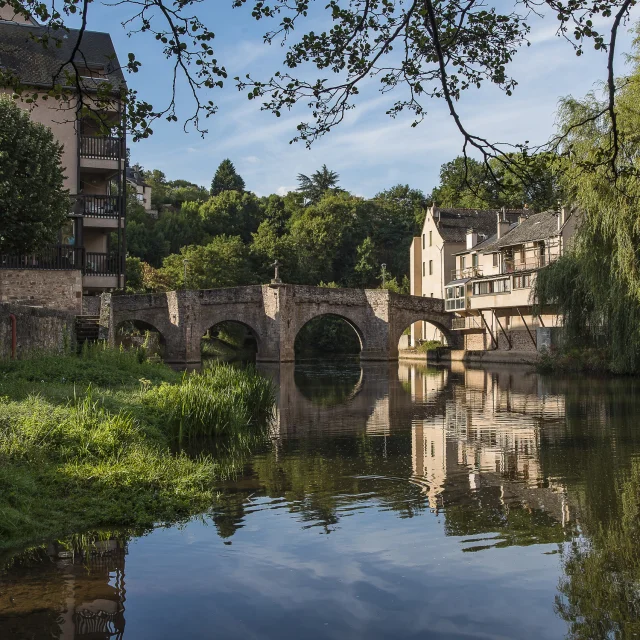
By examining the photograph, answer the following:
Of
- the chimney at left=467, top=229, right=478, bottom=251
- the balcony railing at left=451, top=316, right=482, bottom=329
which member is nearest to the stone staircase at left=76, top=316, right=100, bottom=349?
the balcony railing at left=451, top=316, right=482, bottom=329

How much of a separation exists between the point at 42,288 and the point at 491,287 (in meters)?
26.3

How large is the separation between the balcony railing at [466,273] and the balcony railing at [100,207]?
2442cm

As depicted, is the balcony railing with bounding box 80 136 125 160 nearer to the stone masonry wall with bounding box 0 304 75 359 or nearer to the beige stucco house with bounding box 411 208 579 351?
the stone masonry wall with bounding box 0 304 75 359

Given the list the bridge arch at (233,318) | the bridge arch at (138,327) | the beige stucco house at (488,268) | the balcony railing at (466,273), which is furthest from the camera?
the balcony railing at (466,273)

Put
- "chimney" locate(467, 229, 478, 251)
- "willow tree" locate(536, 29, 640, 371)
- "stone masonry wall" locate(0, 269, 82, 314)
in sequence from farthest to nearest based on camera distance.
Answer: "chimney" locate(467, 229, 478, 251) < "stone masonry wall" locate(0, 269, 82, 314) < "willow tree" locate(536, 29, 640, 371)

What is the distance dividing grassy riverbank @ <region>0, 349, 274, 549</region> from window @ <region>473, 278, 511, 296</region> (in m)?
29.2

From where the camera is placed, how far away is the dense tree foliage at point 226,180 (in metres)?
93.9

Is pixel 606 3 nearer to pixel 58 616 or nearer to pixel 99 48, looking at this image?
pixel 58 616

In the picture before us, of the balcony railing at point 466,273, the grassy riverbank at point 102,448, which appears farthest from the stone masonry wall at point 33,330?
the balcony railing at point 466,273

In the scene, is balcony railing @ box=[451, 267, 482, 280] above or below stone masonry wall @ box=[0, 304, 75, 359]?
above

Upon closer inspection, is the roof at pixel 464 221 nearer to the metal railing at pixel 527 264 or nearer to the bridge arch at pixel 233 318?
the metal railing at pixel 527 264

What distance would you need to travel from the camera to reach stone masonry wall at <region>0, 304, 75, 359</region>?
15656 mm

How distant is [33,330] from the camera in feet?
56.1

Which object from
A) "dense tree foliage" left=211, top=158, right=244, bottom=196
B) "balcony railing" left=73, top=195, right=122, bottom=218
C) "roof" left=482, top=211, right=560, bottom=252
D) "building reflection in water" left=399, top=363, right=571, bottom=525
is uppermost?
"dense tree foliage" left=211, top=158, right=244, bottom=196
